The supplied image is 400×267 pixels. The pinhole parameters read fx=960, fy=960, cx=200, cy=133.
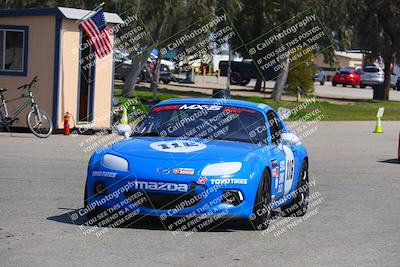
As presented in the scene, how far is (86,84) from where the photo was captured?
947 inches

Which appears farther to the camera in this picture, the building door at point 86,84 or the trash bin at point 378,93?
the trash bin at point 378,93

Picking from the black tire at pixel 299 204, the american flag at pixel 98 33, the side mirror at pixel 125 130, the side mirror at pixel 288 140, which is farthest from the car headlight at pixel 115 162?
the american flag at pixel 98 33

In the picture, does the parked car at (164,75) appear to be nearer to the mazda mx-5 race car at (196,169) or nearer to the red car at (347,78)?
the red car at (347,78)

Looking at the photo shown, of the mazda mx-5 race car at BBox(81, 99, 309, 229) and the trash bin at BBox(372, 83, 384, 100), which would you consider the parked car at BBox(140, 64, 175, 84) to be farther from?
the mazda mx-5 race car at BBox(81, 99, 309, 229)

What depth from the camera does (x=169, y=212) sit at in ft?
30.5

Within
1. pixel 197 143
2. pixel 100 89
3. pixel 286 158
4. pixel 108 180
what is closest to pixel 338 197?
pixel 286 158

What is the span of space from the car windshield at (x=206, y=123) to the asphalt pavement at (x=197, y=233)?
1.01 metres

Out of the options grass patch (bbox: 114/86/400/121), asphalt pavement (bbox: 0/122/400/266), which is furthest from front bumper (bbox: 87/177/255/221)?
grass patch (bbox: 114/86/400/121)

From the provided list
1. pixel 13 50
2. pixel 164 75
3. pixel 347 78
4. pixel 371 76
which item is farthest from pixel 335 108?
pixel 347 78

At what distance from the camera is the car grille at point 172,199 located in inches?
365

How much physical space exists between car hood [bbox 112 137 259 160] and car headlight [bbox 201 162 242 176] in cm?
12

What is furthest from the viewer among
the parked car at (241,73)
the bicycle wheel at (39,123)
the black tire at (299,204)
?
the parked car at (241,73)

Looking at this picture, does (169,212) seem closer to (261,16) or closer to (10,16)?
(10,16)

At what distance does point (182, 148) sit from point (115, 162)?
0.71 m
